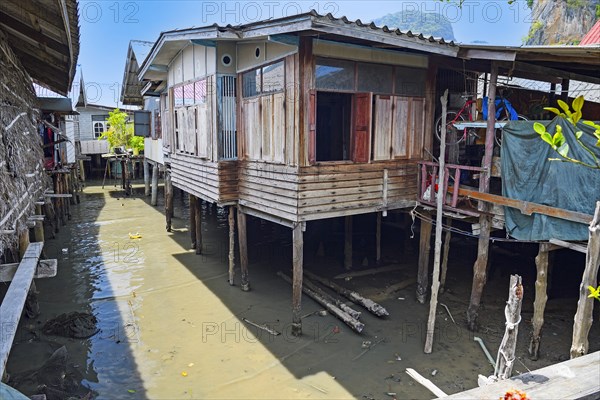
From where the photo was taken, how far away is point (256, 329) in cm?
869

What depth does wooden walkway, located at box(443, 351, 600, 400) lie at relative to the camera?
2.16 m

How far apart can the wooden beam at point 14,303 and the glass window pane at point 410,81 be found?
725 cm

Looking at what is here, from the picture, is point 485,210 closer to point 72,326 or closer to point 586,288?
point 586,288

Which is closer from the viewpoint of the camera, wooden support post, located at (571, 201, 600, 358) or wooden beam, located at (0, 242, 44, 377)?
wooden beam, located at (0, 242, 44, 377)

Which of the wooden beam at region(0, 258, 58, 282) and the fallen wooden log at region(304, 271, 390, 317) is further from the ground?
the wooden beam at region(0, 258, 58, 282)

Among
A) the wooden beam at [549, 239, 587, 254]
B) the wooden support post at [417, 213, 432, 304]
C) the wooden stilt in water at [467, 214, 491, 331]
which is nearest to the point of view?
the wooden beam at [549, 239, 587, 254]

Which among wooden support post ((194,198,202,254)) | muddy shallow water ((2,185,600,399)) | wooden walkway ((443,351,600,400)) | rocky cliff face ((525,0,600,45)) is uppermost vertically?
rocky cliff face ((525,0,600,45))

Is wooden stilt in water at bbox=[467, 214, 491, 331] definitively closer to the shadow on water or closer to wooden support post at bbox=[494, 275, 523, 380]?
wooden support post at bbox=[494, 275, 523, 380]

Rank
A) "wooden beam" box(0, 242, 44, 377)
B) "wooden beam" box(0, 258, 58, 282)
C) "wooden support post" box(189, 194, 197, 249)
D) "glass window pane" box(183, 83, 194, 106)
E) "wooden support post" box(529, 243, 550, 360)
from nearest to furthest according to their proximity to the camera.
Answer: "wooden beam" box(0, 242, 44, 377), "wooden beam" box(0, 258, 58, 282), "wooden support post" box(529, 243, 550, 360), "glass window pane" box(183, 83, 194, 106), "wooden support post" box(189, 194, 197, 249)

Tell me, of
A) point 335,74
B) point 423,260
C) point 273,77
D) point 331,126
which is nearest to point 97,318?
point 273,77

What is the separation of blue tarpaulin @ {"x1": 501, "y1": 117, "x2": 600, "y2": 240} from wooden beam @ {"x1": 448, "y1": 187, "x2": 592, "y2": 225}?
0.12 metres

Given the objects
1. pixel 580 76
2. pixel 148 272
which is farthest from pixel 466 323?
pixel 148 272

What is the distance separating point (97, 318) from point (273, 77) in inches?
245

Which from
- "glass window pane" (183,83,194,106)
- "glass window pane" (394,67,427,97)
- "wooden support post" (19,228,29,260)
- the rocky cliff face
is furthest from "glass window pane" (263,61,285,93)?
the rocky cliff face
